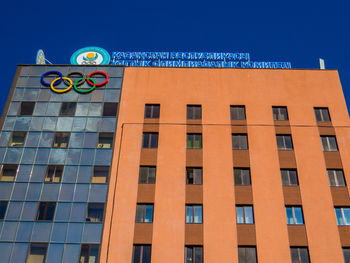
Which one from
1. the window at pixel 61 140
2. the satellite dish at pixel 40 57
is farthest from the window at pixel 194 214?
the satellite dish at pixel 40 57

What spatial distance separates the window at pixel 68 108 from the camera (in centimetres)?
4206

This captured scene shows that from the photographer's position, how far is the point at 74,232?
34.4 metres

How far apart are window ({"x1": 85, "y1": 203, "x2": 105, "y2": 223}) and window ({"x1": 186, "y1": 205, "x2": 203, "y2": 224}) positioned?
821cm

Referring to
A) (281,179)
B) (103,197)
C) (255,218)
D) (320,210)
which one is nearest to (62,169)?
(103,197)

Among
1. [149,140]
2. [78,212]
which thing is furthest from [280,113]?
[78,212]

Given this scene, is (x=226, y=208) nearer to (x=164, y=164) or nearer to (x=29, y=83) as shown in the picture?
(x=164, y=164)

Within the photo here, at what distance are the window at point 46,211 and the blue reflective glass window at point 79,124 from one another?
29.2ft

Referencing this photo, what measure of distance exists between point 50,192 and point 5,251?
6.46 metres

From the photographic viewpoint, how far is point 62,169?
38.0 meters

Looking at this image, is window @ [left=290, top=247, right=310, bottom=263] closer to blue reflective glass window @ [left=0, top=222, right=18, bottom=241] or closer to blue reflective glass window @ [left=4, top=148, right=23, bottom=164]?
blue reflective glass window @ [left=0, top=222, right=18, bottom=241]

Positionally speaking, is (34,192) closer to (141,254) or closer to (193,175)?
(141,254)

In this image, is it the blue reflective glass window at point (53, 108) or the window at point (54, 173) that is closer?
the window at point (54, 173)

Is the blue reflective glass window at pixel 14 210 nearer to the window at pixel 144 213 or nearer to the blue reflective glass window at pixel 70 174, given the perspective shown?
the blue reflective glass window at pixel 70 174

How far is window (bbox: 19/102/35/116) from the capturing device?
4219cm
